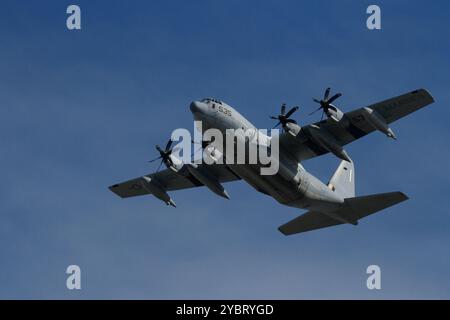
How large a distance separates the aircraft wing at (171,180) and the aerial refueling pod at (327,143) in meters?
7.55

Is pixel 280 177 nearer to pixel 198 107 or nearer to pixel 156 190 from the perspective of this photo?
pixel 198 107

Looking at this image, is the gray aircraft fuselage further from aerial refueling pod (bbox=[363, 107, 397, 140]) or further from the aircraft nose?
aerial refueling pod (bbox=[363, 107, 397, 140])

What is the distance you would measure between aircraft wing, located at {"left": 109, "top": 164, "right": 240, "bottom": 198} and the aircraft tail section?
18.1 feet

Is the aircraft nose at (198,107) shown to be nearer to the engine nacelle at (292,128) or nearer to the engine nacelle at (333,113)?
the engine nacelle at (292,128)

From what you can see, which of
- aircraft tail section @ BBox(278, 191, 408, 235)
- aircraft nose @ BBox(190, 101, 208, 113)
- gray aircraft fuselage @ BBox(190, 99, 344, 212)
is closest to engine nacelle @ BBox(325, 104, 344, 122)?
gray aircraft fuselage @ BBox(190, 99, 344, 212)

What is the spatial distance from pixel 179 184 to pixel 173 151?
3.89m

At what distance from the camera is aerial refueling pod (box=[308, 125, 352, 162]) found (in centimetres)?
5356

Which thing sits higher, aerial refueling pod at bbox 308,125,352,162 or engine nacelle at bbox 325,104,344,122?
engine nacelle at bbox 325,104,344,122

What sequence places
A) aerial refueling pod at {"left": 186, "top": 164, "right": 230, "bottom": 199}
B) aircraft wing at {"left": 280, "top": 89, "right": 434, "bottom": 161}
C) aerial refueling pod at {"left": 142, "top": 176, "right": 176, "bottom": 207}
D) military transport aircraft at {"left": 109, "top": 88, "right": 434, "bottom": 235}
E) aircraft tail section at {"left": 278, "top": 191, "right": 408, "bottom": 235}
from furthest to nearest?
aerial refueling pod at {"left": 142, "top": 176, "right": 176, "bottom": 207} < aerial refueling pod at {"left": 186, "top": 164, "right": 230, "bottom": 199} < aircraft tail section at {"left": 278, "top": 191, "right": 408, "bottom": 235} < military transport aircraft at {"left": 109, "top": 88, "right": 434, "bottom": 235} < aircraft wing at {"left": 280, "top": 89, "right": 434, "bottom": 161}

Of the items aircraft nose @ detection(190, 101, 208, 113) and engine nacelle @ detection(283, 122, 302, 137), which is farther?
engine nacelle @ detection(283, 122, 302, 137)

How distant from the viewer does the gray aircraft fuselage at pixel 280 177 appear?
5328cm

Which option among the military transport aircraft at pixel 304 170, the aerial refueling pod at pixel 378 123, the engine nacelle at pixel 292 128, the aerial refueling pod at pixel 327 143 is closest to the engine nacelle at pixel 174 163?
Result: the military transport aircraft at pixel 304 170

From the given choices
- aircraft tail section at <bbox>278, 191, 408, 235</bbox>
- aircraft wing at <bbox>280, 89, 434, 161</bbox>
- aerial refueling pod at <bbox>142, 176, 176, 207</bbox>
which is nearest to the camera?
aircraft wing at <bbox>280, 89, 434, 161</bbox>

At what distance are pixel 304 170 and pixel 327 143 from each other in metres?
3.54
